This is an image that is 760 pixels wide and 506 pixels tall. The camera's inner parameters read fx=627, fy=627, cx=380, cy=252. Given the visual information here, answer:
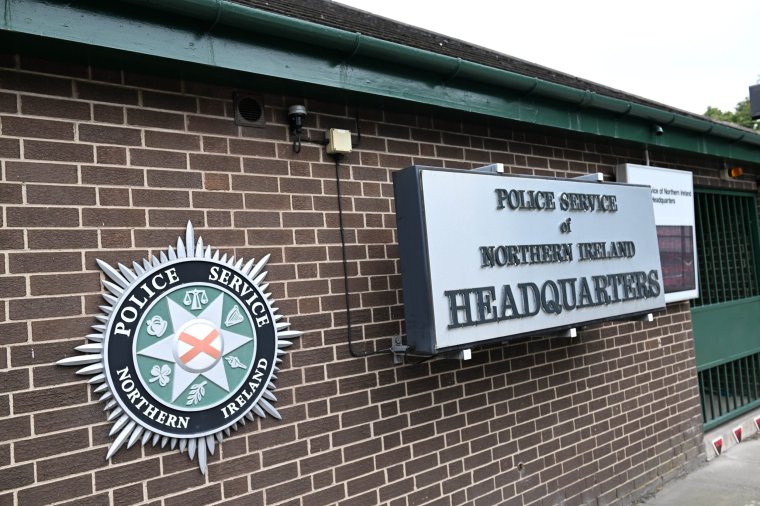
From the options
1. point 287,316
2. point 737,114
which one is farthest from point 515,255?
point 737,114

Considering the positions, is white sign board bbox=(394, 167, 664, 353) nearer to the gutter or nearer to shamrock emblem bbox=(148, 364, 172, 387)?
the gutter

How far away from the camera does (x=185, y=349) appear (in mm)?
3166

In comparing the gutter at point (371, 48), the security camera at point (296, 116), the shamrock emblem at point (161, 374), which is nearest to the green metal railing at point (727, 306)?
the gutter at point (371, 48)

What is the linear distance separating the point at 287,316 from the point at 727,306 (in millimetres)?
6497

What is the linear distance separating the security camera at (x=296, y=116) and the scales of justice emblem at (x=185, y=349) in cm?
83

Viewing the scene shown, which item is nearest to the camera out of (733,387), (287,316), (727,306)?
(287,316)

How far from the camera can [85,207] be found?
3.00 metres

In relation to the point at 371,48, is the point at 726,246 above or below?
below

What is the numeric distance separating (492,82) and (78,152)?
2744 millimetres

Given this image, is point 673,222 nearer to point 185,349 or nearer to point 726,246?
point 726,246

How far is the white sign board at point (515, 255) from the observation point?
145 inches

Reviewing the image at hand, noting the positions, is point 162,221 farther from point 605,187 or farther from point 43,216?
point 605,187

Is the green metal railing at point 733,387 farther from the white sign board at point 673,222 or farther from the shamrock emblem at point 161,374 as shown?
the shamrock emblem at point 161,374

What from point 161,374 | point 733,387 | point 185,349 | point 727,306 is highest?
point 185,349
